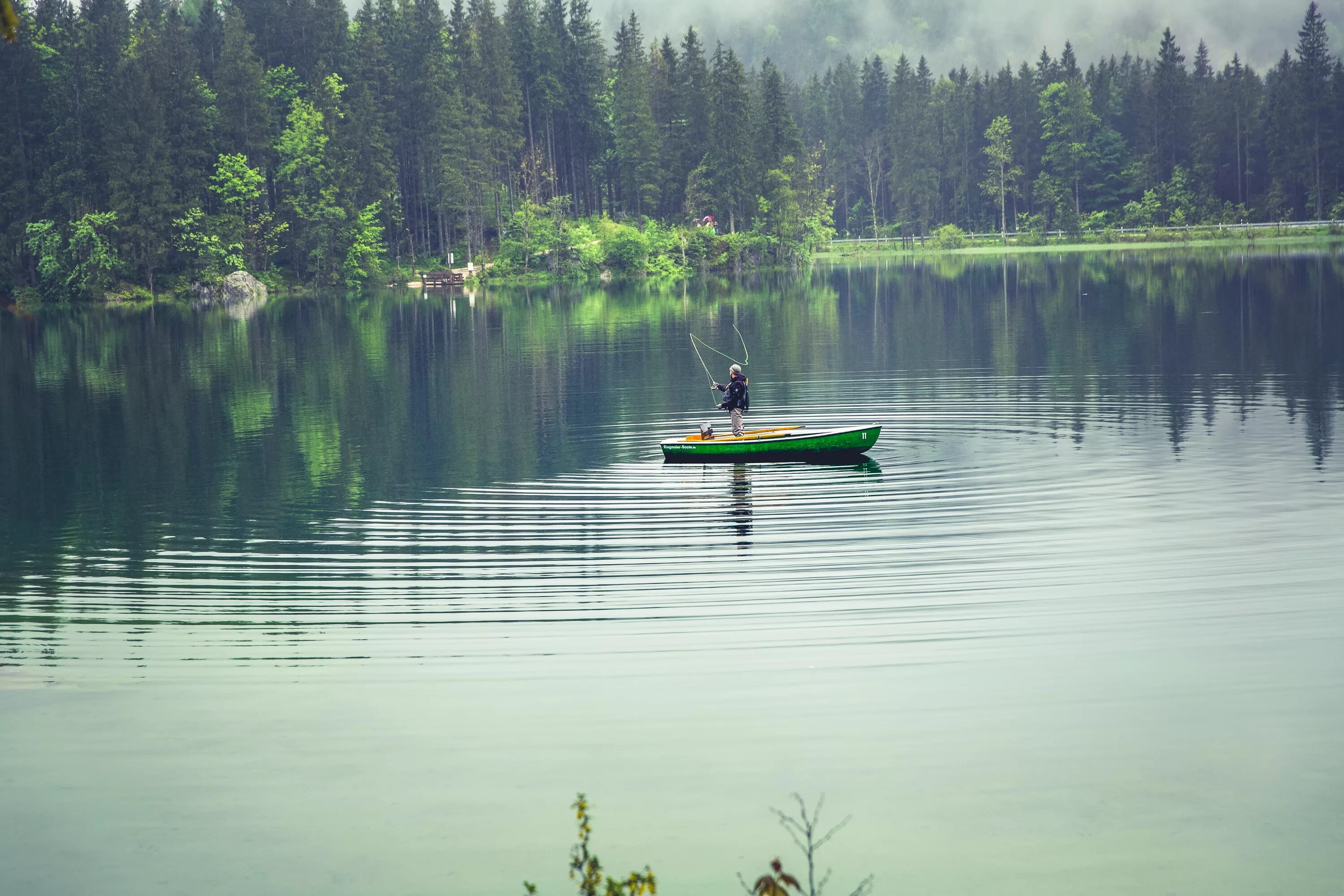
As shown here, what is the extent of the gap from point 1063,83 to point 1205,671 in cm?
16257

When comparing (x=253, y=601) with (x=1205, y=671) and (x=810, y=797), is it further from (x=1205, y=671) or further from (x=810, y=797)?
(x=1205, y=671)

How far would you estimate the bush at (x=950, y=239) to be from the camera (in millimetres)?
167375

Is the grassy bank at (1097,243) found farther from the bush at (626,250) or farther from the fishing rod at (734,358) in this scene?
the fishing rod at (734,358)

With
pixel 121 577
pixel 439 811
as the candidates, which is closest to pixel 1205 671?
pixel 439 811

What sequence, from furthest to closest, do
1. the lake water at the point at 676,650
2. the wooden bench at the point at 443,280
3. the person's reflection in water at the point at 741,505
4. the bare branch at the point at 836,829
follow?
the wooden bench at the point at 443,280, the person's reflection in water at the point at 741,505, the lake water at the point at 676,650, the bare branch at the point at 836,829

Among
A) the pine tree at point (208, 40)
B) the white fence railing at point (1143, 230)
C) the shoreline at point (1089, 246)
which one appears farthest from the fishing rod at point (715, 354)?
the white fence railing at point (1143, 230)

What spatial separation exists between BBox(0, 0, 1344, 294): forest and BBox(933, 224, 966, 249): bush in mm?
6179

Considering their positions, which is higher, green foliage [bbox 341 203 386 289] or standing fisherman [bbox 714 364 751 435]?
green foliage [bbox 341 203 386 289]

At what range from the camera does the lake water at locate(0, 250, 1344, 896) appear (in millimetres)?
9492

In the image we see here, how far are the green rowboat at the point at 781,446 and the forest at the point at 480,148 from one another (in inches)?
3356

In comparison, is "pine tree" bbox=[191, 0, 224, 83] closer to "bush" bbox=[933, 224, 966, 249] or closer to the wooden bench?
the wooden bench

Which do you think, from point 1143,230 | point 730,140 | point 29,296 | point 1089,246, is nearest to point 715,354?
point 29,296

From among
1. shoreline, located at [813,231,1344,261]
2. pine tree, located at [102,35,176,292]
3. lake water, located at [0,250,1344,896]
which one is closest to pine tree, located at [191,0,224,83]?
pine tree, located at [102,35,176,292]

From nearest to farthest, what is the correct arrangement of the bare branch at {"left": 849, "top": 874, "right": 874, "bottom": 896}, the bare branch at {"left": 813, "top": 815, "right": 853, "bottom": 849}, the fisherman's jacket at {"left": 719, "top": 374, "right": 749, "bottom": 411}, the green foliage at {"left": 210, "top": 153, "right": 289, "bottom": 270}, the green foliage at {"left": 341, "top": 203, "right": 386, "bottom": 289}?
1. the bare branch at {"left": 849, "top": 874, "right": 874, "bottom": 896}
2. the bare branch at {"left": 813, "top": 815, "right": 853, "bottom": 849}
3. the fisherman's jacket at {"left": 719, "top": 374, "right": 749, "bottom": 411}
4. the green foliage at {"left": 210, "top": 153, "right": 289, "bottom": 270}
5. the green foliage at {"left": 341, "top": 203, "right": 386, "bottom": 289}
